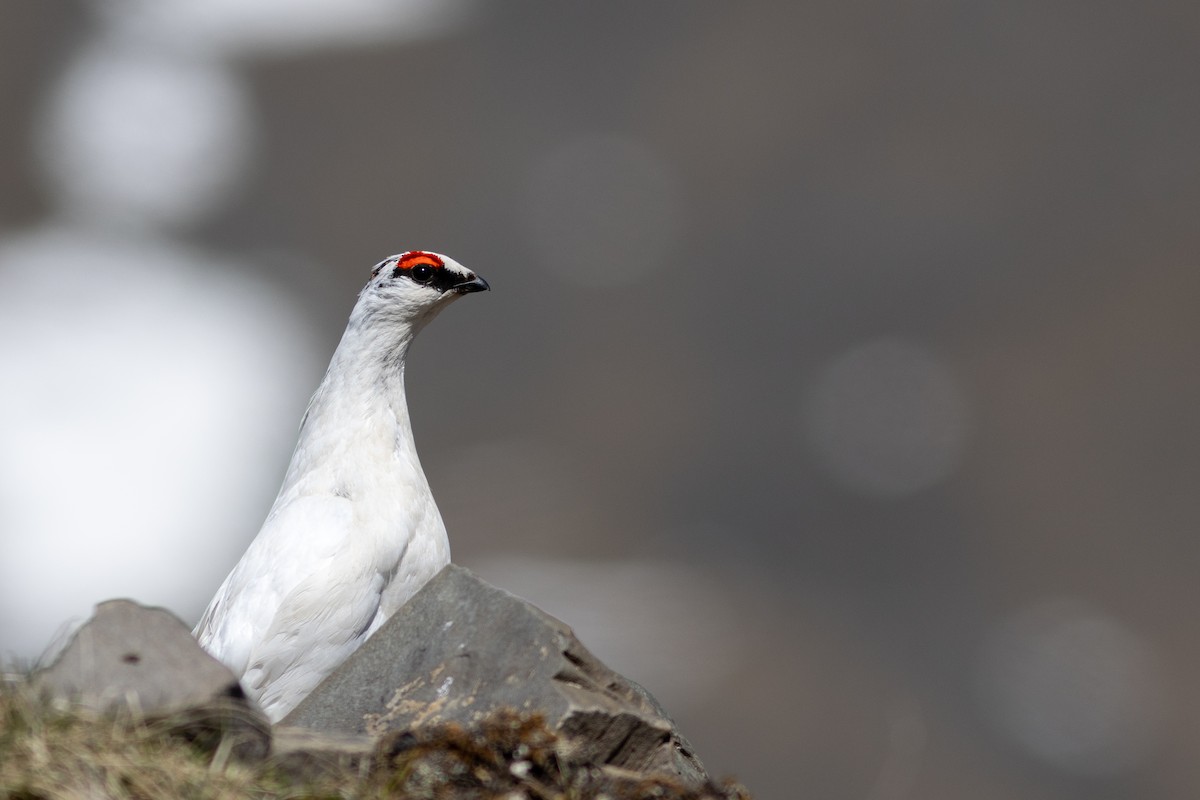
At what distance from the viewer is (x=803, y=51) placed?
2839 cm

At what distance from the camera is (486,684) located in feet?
14.1

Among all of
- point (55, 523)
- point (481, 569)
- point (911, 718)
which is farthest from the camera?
point (55, 523)

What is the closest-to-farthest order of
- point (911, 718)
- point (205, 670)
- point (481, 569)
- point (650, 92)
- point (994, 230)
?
1. point (205, 670)
2. point (911, 718)
3. point (481, 569)
4. point (994, 230)
5. point (650, 92)

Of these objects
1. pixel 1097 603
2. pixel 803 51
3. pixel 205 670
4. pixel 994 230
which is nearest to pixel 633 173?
pixel 803 51

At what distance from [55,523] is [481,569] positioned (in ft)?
25.1

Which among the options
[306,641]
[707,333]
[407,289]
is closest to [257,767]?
[306,641]

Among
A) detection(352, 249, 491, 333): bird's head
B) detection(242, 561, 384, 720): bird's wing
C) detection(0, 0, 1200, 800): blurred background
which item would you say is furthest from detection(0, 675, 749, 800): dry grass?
detection(0, 0, 1200, 800): blurred background

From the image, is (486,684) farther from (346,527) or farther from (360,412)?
(360,412)

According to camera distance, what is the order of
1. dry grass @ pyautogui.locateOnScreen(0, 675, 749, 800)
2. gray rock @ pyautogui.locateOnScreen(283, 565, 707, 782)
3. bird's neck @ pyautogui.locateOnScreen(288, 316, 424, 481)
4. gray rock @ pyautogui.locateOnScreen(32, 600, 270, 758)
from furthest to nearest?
bird's neck @ pyautogui.locateOnScreen(288, 316, 424, 481) < gray rock @ pyautogui.locateOnScreen(283, 565, 707, 782) < gray rock @ pyautogui.locateOnScreen(32, 600, 270, 758) < dry grass @ pyautogui.locateOnScreen(0, 675, 749, 800)

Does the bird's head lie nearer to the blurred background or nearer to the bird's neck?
the bird's neck

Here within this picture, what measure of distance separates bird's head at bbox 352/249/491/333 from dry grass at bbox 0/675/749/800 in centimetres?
278

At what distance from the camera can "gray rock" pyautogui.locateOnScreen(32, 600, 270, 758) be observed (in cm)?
365

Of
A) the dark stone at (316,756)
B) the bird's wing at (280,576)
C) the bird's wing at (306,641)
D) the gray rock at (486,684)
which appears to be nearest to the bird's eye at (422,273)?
the bird's wing at (280,576)

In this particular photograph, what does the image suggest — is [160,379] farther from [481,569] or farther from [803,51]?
[803,51]
